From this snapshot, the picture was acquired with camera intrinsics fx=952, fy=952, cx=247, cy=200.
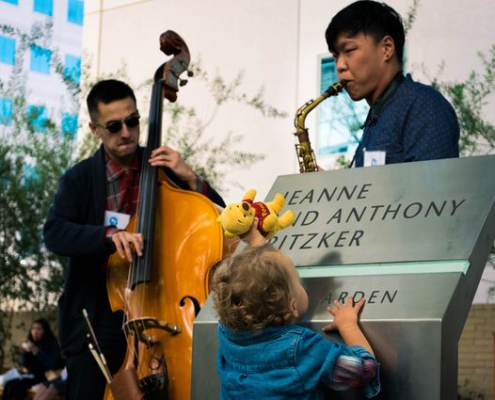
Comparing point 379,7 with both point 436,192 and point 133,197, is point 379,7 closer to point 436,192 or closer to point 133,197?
point 436,192

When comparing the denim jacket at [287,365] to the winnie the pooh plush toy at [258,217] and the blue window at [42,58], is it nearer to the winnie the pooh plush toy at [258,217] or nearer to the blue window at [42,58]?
the winnie the pooh plush toy at [258,217]

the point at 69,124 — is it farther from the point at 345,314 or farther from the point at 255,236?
the point at 345,314

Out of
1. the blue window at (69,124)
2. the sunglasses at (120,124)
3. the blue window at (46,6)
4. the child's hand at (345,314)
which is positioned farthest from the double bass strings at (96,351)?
the blue window at (46,6)

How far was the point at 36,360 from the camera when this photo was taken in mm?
7914

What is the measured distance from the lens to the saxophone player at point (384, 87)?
2314 mm

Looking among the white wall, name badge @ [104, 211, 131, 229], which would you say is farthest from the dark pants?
the white wall

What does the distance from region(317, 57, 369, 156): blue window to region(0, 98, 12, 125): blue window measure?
345cm

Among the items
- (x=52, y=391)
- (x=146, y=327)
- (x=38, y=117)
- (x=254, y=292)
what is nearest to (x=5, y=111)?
(x=38, y=117)

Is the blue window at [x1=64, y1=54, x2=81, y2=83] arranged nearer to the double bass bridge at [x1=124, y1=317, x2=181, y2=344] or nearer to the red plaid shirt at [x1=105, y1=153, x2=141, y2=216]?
the red plaid shirt at [x1=105, y1=153, x2=141, y2=216]

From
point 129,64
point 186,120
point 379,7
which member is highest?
point 129,64

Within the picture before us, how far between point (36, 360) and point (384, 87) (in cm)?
607

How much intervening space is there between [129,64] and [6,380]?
286cm

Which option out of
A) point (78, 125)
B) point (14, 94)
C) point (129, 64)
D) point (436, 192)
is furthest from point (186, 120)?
point (436, 192)

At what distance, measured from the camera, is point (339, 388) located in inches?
68.9
